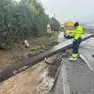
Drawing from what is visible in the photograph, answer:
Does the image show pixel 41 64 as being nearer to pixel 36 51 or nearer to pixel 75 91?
pixel 36 51

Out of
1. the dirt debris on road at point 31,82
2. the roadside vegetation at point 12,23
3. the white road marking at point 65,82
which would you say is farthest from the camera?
the roadside vegetation at point 12,23

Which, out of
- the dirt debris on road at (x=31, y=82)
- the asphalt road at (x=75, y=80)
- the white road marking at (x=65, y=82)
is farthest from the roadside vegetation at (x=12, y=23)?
the white road marking at (x=65, y=82)

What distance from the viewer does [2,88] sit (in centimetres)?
841

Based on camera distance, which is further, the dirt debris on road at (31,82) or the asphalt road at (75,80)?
the dirt debris on road at (31,82)

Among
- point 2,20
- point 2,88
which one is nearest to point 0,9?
point 2,20

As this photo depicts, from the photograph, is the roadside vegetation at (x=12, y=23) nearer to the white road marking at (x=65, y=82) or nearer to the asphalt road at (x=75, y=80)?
the asphalt road at (x=75, y=80)

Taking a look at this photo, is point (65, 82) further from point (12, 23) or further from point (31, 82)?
point (12, 23)

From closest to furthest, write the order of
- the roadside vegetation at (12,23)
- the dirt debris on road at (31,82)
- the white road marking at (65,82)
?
1. the white road marking at (65,82)
2. the dirt debris on road at (31,82)
3. the roadside vegetation at (12,23)

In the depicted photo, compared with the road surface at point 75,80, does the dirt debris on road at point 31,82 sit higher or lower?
lower

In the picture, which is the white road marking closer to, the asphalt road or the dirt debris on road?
the asphalt road

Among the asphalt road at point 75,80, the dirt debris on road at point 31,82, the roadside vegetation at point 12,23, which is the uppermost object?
the roadside vegetation at point 12,23

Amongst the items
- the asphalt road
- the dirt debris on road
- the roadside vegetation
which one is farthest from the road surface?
the roadside vegetation

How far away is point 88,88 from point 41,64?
5.31 m

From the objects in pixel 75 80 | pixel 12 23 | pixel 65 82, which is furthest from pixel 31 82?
pixel 12 23
